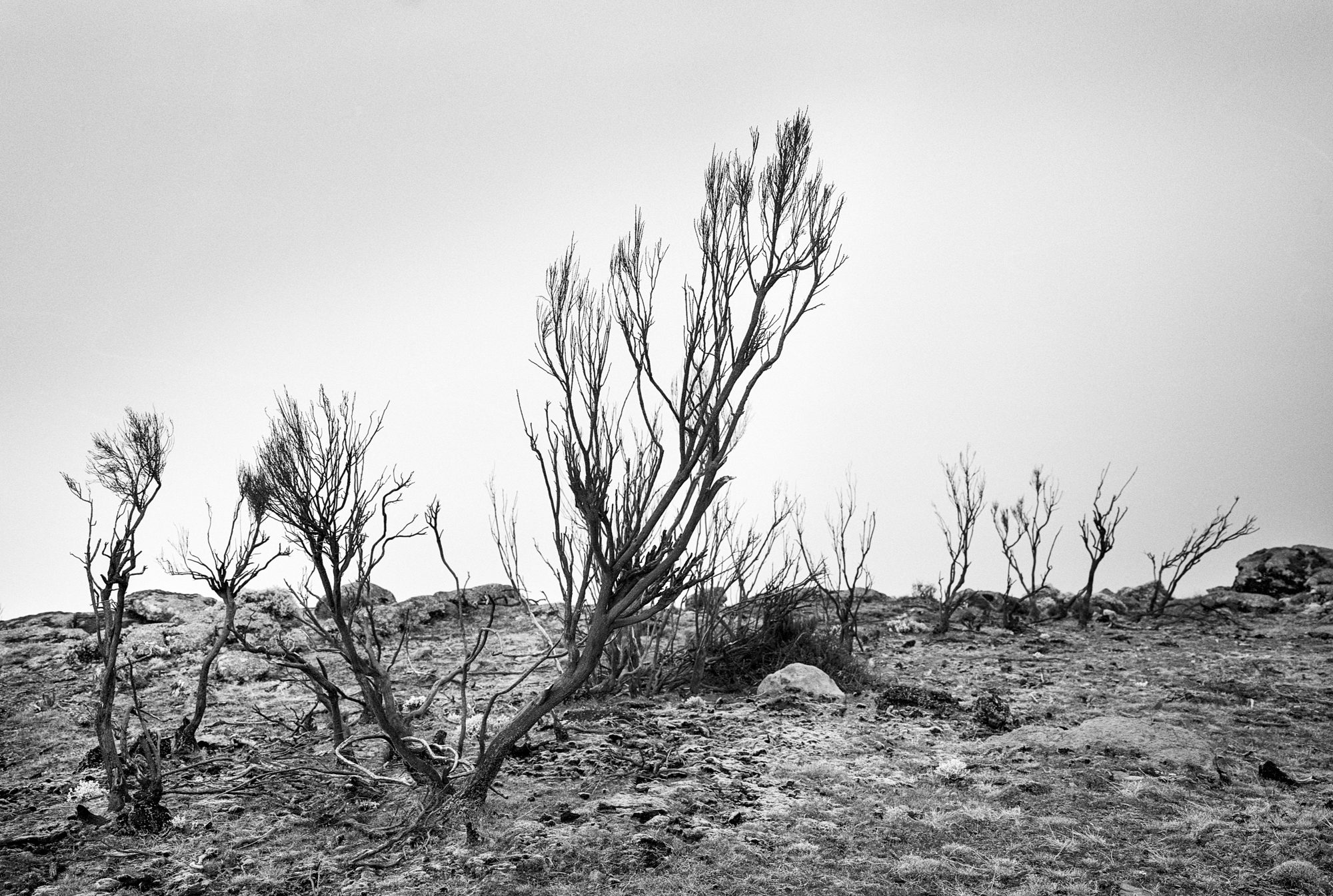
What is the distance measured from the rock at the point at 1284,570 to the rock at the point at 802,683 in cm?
1442

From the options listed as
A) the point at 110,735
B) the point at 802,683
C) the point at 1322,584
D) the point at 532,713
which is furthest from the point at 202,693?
the point at 1322,584

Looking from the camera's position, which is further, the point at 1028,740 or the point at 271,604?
the point at 271,604

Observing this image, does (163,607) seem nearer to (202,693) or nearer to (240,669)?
(240,669)

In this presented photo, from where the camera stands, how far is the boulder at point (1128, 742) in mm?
7500

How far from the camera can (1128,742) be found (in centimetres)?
795

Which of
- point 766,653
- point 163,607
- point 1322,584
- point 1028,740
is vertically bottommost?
point 1028,740

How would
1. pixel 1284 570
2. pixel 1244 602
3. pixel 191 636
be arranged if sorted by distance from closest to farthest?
pixel 191 636, pixel 1244 602, pixel 1284 570

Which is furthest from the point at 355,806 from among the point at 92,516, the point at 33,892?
the point at 92,516

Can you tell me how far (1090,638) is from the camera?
49.4 ft

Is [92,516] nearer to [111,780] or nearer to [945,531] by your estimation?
[111,780]

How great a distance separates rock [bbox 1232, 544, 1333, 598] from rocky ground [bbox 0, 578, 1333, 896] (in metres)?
9.18

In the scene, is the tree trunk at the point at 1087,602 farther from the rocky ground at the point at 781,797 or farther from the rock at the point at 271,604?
the rock at the point at 271,604

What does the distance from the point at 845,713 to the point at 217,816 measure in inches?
253

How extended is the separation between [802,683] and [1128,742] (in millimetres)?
3663
